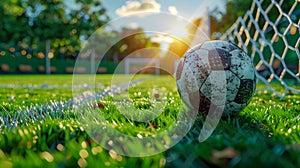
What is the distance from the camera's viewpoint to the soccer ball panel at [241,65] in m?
2.20

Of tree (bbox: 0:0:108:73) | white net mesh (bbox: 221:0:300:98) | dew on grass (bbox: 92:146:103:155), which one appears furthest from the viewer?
tree (bbox: 0:0:108:73)

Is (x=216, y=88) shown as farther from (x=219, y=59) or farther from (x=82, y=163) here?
(x=82, y=163)

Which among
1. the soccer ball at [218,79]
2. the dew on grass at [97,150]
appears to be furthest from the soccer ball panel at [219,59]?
the dew on grass at [97,150]

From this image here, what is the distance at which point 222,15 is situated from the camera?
24.8m

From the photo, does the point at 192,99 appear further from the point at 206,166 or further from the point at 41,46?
the point at 41,46

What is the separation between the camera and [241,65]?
2238mm

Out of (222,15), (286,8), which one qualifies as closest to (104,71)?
(222,15)

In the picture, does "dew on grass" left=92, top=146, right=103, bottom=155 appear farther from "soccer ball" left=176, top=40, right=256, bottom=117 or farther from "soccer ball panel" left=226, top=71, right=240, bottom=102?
"soccer ball panel" left=226, top=71, right=240, bottom=102

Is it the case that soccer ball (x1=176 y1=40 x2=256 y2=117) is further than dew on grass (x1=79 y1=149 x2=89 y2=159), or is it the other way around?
soccer ball (x1=176 y1=40 x2=256 y2=117)

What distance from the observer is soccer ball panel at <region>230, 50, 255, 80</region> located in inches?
86.7

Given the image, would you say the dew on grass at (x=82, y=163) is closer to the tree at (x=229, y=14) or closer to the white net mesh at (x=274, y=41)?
the white net mesh at (x=274, y=41)

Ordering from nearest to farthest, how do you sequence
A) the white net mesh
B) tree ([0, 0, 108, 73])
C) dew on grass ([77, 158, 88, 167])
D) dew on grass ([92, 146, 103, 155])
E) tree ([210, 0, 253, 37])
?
dew on grass ([77, 158, 88, 167]) < dew on grass ([92, 146, 103, 155]) < the white net mesh < tree ([210, 0, 253, 37]) < tree ([0, 0, 108, 73])

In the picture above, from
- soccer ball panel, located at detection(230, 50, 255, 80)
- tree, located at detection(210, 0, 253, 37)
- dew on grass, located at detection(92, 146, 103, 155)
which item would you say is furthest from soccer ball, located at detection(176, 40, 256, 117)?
tree, located at detection(210, 0, 253, 37)

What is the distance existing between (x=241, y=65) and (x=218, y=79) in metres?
Result: 0.26
